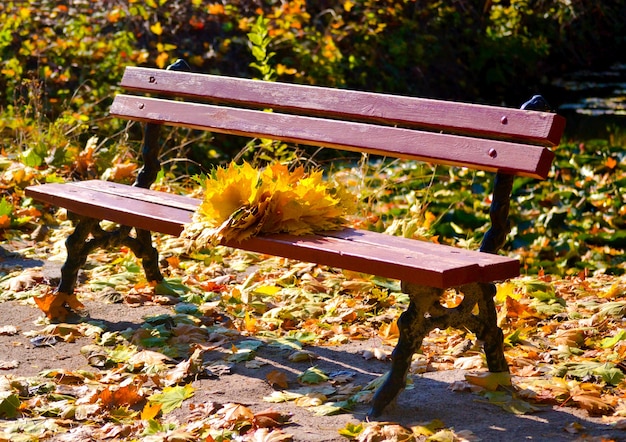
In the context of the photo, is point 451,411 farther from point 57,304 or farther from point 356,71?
point 356,71

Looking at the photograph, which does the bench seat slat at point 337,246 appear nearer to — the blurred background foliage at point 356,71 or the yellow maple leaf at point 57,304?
the yellow maple leaf at point 57,304

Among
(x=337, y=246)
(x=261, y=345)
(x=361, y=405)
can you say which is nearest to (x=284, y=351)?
(x=261, y=345)

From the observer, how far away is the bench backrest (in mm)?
3443

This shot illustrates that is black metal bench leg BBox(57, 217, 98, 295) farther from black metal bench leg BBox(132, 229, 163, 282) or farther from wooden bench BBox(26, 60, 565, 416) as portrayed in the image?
black metal bench leg BBox(132, 229, 163, 282)

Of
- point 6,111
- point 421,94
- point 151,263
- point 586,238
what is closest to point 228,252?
point 151,263

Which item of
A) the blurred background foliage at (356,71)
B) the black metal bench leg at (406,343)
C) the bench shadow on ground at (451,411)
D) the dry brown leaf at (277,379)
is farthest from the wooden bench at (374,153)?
the blurred background foliage at (356,71)

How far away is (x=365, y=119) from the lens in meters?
3.99

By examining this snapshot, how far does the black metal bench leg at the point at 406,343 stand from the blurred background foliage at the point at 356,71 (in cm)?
189

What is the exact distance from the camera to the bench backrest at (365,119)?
11.3 ft

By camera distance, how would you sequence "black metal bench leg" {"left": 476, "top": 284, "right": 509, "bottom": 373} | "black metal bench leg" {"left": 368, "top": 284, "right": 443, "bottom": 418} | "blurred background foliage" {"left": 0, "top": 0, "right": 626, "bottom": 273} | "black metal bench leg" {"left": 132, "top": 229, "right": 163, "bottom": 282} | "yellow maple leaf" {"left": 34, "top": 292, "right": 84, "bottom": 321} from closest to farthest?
"black metal bench leg" {"left": 368, "top": 284, "right": 443, "bottom": 418} → "black metal bench leg" {"left": 476, "top": 284, "right": 509, "bottom": 373} → "yellow maple leaf" {"left": 34, "top": 292, "right": 84, "bottom": 321} → "black metal bench leg" {"left": 132, "top": 229, "right": 163, "bottom": 282} → "blurred background foliage" {"left": 0, "top": 0, "right": 626, "bottom": 273}

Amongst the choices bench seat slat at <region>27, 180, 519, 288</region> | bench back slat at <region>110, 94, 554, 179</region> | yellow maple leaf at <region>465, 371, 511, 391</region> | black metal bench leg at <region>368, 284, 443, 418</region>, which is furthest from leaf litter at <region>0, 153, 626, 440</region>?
bench back slat at <region>110, 94, 554, 179</region>

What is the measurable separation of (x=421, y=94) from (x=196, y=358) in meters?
6.39

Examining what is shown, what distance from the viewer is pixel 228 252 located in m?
5.56

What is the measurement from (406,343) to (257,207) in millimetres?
738
